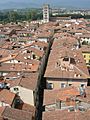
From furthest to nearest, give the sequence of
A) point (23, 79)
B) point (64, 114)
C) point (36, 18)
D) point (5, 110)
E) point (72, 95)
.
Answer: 1. point (36, 18)
2. point (23, 79)
3. point (72, 95)
4. point (5, 110)
5. point (64, 114)

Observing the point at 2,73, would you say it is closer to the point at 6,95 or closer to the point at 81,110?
the point at 6,95

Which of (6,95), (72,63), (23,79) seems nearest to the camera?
(6,95)

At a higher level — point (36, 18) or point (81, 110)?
point (81, 110)

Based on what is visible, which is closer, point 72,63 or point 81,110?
point 81,110

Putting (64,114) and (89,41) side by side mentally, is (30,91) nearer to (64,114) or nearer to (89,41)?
(64,114)

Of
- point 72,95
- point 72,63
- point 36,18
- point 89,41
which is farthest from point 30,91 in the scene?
point 36,18

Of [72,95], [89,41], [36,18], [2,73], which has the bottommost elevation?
[36,18]

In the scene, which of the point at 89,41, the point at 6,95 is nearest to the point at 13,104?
the point at 6,95

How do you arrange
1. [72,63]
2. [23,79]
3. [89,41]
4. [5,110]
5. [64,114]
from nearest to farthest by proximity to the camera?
[64,114], [5,110], [23,79], [72,63], [89,41]

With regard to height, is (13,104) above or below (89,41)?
above
